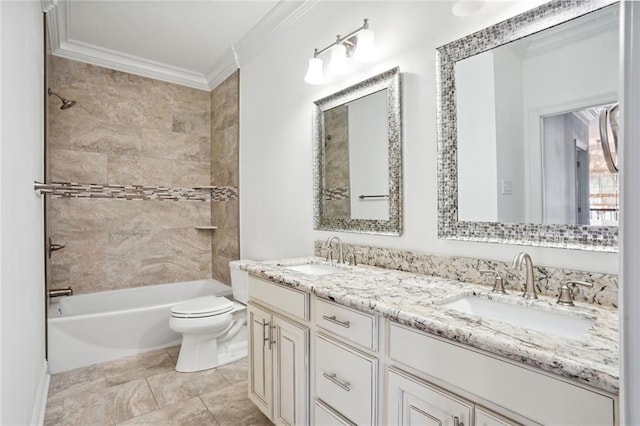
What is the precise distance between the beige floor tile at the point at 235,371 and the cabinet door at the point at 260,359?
1.82 ft

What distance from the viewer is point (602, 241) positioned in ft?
3.58

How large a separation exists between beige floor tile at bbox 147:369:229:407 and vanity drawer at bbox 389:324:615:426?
5.63 feet

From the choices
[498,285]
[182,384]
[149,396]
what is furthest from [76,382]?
[498,285]

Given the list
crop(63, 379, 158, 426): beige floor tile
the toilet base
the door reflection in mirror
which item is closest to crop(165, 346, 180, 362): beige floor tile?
the toilet base

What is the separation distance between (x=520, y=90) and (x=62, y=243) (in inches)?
142

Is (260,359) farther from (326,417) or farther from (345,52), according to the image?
(345,52)

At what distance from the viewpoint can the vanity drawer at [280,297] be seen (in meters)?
1.49

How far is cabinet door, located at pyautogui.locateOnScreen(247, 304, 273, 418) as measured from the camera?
5.70ft

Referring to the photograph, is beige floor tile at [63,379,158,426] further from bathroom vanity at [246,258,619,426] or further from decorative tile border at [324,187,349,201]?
decorative tile border at [324,187,349,201]

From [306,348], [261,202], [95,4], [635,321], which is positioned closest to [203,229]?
[261,202]

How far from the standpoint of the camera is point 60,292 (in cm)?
291

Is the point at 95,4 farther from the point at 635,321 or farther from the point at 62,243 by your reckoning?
the point at 635,321

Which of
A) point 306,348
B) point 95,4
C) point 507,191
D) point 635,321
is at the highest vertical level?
point 95,4

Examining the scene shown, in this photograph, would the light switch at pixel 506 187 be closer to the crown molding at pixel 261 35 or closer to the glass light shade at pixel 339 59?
the glass light shade at pixel 339 59
